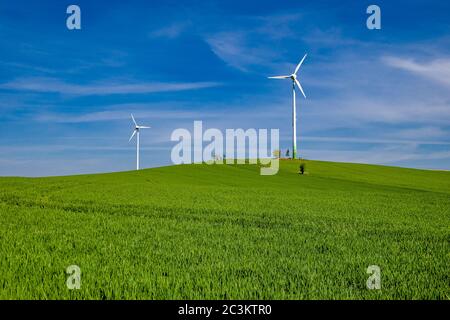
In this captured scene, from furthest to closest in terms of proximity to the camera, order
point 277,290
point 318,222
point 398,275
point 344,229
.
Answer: point 318,222
point 344,229
point 398,275
point 277,290

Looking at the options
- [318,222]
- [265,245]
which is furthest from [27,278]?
[318,222]

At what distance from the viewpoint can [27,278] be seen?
8.55m

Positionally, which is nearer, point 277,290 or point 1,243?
point 277,290

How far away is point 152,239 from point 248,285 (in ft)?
22.3

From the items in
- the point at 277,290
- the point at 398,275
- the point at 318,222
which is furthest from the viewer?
the point at 318,222

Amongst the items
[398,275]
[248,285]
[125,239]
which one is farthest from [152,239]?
[398,275]
